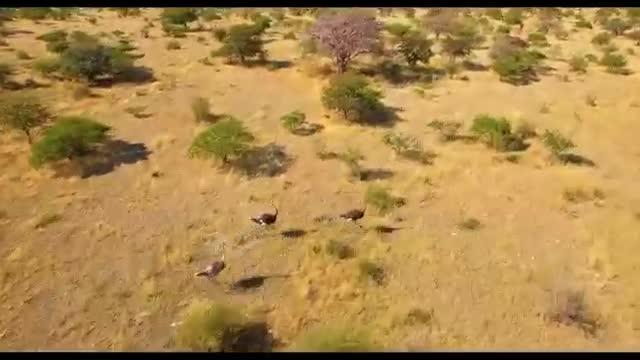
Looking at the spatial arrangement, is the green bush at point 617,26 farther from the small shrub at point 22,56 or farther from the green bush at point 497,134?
the small shrub at point 22,56

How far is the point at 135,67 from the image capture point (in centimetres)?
2564

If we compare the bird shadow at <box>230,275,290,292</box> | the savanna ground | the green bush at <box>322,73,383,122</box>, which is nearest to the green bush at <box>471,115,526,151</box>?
the savanna ground

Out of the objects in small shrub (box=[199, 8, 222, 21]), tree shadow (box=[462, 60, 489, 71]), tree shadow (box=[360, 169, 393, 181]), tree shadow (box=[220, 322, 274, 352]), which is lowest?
tree shadow (box=[220, 322, 274, 352])

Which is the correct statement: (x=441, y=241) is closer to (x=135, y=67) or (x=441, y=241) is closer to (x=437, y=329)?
(x=437, y=329)

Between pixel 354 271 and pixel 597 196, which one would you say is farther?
pixel 597 196

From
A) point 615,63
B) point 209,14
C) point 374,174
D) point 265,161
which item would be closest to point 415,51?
point 615,63

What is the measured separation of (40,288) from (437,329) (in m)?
7.88

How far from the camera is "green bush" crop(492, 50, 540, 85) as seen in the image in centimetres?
2522

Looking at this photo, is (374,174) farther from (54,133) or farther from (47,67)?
(47,67)

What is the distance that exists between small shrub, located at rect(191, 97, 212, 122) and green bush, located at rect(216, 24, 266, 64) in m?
6.79

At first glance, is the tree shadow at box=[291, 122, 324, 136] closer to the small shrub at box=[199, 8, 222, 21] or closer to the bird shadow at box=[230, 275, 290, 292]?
the bird shadow at box=[230, 275, 290, 292]

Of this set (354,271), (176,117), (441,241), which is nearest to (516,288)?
(441,241)

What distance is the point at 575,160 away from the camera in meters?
17.8

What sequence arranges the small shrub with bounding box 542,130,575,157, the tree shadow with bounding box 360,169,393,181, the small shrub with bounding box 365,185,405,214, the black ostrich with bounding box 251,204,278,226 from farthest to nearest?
1. the small shrub with bounding box 542,130,575,157
2. the tree shadow with bounding box 360,169,393,181
3. the small shrub with bounding box 365,185,405,214
4. the black ostrich with bounding box 251,204,278,226
